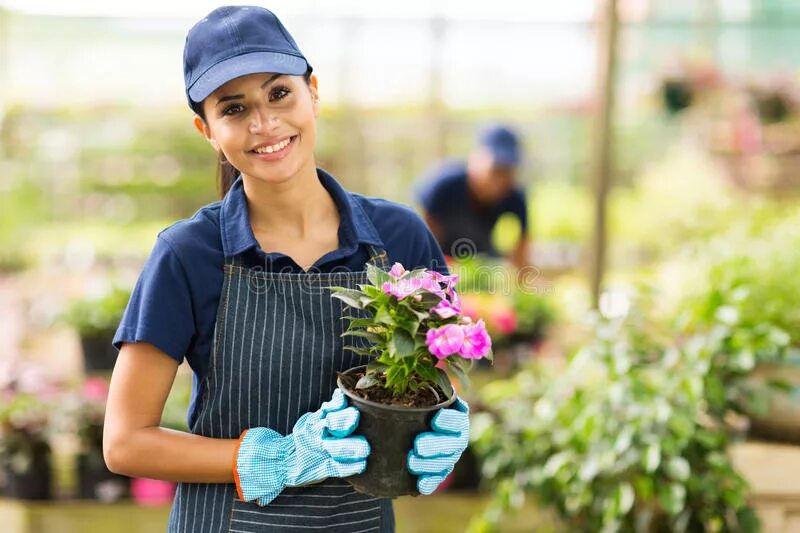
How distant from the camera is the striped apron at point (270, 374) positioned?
4.25 feet

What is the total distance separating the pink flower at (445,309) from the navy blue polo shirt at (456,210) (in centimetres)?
260

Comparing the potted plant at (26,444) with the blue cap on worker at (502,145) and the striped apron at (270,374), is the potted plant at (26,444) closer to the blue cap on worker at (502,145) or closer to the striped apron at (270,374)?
the striped apron at (270,374)

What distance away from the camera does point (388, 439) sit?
1.19m

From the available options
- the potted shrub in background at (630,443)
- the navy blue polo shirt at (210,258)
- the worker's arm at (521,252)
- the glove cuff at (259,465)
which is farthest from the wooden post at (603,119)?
the glove cuff at (259,465)

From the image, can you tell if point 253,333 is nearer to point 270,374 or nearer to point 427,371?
point 270,374

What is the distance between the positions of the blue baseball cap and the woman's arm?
369 millimetres

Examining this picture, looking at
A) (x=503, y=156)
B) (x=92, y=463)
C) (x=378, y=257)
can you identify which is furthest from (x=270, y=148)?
(x=503, y=156)

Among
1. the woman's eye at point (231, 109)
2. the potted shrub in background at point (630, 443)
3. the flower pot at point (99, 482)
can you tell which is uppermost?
the woman's eye at point (231, 109)

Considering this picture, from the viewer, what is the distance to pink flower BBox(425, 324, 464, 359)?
1.16m

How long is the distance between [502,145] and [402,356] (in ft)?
9.04

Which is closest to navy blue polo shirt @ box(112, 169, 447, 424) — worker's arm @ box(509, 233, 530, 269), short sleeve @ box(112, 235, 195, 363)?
Answer: short sleeve @ box(112, 235, 195, 363)

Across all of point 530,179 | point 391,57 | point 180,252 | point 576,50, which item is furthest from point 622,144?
point 180,252

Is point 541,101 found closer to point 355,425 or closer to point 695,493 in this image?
point 695,493

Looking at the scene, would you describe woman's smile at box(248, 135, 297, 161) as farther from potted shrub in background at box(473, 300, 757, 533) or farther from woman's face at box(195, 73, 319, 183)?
potted shrub in background at box(473, 300, 757, 533)
